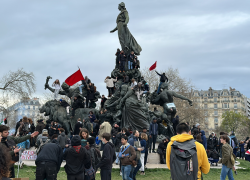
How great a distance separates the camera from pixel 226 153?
25.3ft

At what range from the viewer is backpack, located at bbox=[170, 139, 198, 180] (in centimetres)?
436

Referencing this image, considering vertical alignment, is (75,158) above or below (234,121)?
below

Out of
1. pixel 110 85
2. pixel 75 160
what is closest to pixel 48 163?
pixel 75 160

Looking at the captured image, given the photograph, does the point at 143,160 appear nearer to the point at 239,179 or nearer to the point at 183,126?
the point at 239,179

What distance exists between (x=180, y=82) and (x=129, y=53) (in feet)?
73.4

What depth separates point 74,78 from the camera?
18.1 meters

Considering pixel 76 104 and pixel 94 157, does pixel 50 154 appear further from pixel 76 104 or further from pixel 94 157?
pixel 76 104

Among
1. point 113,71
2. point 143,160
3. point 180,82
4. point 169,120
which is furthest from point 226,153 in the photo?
point 180,82

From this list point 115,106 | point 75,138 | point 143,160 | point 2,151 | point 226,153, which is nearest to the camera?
point 2,151

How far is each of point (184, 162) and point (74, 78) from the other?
1439 cm

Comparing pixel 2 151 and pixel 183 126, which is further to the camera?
pixel 183 126

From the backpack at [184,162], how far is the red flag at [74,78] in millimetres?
14095

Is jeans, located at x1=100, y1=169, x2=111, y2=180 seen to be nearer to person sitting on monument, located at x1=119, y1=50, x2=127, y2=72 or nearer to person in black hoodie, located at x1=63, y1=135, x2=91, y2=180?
person in black hoodie, located at x1=63, y1=135, x2=91, y2=180

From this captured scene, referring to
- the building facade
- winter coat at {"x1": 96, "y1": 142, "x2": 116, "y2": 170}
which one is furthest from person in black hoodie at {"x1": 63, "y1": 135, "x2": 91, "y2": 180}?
the building facade
